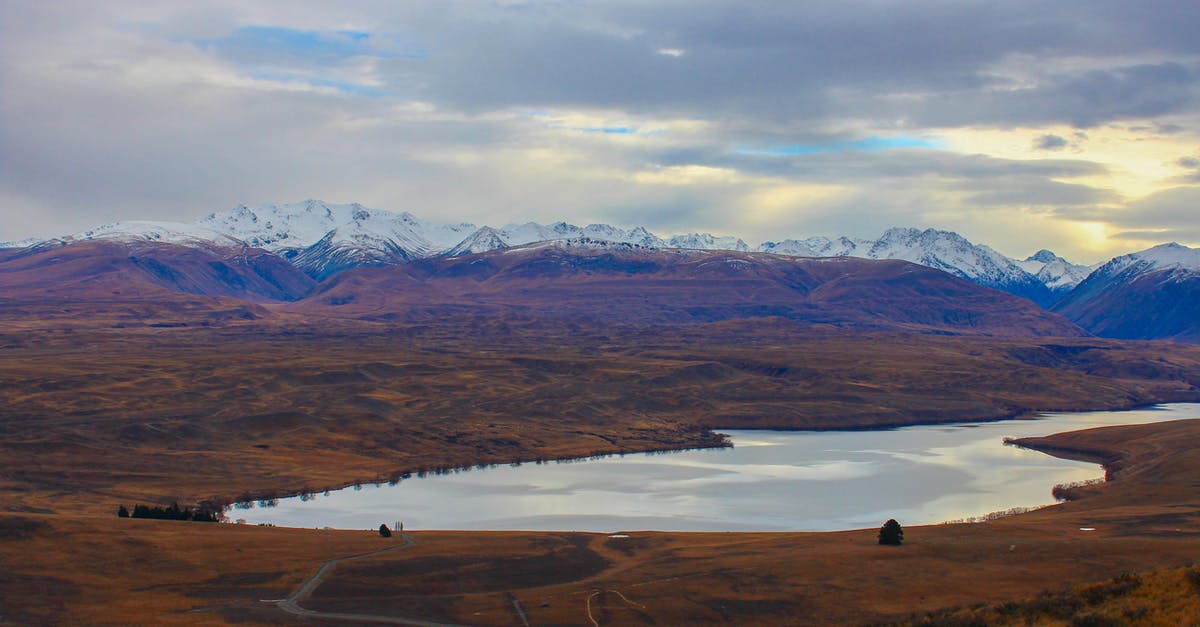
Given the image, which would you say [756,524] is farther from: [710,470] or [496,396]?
[496,396]

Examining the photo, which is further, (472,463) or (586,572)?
(472,463)

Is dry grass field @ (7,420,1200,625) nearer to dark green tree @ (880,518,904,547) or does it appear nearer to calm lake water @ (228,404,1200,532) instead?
dark green tree @ (880,518,904,547)

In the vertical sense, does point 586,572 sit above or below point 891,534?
below

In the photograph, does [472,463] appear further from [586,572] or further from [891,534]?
[891,534]

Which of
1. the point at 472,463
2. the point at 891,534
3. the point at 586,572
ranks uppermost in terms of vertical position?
the point at 472,463

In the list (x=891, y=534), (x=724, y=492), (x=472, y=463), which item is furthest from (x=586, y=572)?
(x=472, y=463)

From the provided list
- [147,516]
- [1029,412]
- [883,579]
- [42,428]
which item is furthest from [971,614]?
[1029,412]

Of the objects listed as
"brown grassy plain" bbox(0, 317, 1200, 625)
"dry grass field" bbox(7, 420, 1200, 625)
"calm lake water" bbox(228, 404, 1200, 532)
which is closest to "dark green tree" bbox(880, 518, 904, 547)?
"dry grass field" bbox(7, 420, 1200, 625)
